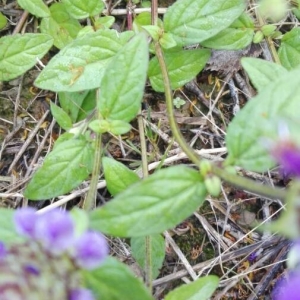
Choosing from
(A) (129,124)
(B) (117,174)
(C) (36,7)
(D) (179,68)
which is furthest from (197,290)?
(C) (36,7)

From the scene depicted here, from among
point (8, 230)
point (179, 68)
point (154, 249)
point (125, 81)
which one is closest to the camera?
point (8, 230)

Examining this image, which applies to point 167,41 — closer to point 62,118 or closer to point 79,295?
point 62,118

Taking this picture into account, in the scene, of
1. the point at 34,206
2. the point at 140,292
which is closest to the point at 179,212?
the point at 140,292

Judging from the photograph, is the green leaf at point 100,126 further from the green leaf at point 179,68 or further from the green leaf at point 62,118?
the green leaf at point 179,68

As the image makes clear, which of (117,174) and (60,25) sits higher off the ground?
(60,25)

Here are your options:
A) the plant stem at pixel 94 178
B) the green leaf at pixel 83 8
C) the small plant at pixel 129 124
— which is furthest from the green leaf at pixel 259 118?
the green leaf at pixel 83 8
